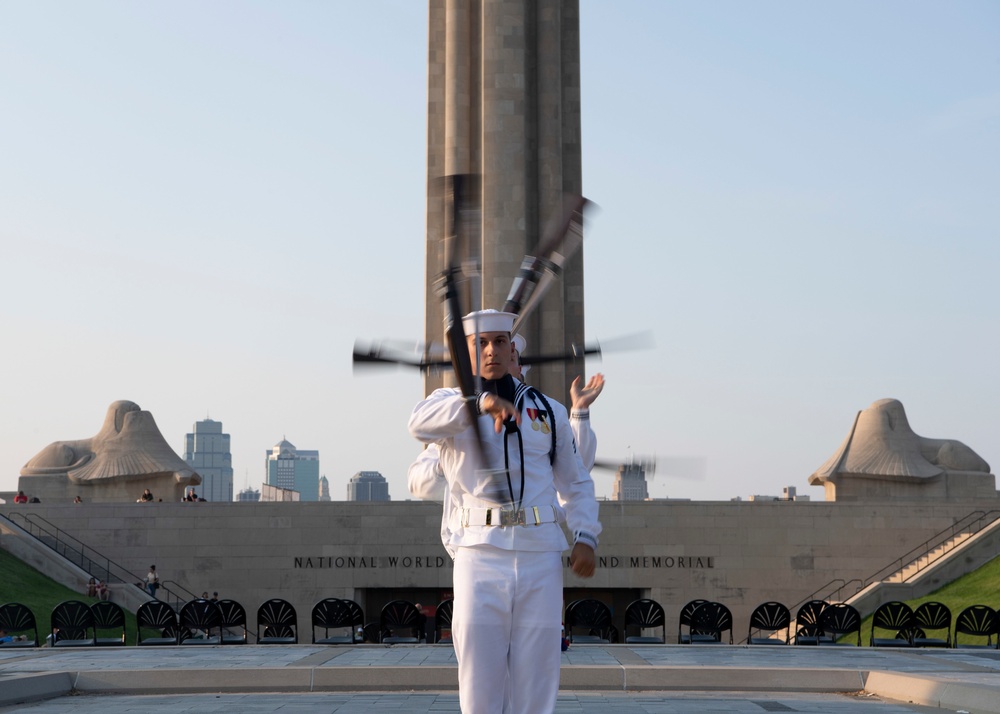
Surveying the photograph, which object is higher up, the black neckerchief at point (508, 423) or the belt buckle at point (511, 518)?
the black neckerchief at point (508, 423)

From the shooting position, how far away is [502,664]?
622cm

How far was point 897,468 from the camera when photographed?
36500 millimetres

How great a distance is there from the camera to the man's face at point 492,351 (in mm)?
6355

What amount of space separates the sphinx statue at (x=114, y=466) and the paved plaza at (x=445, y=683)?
75.3 ft

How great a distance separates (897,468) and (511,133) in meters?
14.3

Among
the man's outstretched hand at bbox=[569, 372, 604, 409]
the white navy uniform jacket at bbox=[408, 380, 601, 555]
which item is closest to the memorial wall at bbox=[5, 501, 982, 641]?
the man's outstretched hand at bbox=[569, 372, 604, 409]

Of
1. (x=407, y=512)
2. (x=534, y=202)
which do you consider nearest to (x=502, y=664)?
(x=407, y=512)

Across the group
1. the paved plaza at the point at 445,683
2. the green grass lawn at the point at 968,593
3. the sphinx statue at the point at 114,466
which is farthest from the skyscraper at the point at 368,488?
the paved plaza at the point at 445,683

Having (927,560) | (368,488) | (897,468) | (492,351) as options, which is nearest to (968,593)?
(927,560)

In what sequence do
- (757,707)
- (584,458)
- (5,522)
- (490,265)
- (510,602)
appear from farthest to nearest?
(490,265)
(5,522)
(757,707)
(584,458)
(510,602)

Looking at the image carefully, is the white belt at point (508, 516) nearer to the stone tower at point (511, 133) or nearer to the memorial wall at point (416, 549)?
the memorial wall at point (416, 549)

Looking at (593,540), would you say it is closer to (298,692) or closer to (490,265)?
(298,692)

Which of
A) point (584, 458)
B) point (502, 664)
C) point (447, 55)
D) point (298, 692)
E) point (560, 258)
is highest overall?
point (447, 55)

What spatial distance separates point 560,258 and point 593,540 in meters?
1.55
